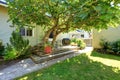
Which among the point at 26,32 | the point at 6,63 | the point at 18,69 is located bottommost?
the point at 18,69

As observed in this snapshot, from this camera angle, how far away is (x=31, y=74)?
8453mm

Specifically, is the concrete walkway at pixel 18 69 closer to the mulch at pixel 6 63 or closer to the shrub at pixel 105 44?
the mulch at pixel 6 63

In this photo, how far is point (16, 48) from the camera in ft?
37.1

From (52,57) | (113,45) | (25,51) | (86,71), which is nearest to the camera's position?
(86,71)

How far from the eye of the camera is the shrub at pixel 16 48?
34.6 feet

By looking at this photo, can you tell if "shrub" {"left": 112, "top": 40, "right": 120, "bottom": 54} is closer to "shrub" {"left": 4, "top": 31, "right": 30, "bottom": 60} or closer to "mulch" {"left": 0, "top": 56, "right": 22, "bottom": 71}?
"shrub" {"left": 4, "top": 31, "right": 30, "bottom": 60}

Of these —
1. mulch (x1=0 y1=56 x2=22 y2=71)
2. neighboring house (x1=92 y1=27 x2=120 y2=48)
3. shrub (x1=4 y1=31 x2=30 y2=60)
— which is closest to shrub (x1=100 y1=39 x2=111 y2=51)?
neighboring house (x1=92 y1=27 x2=120 y2=48)

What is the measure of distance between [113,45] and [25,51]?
9.55 meters

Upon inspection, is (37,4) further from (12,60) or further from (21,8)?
(12,60)

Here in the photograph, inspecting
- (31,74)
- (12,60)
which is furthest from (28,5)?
(31,74)

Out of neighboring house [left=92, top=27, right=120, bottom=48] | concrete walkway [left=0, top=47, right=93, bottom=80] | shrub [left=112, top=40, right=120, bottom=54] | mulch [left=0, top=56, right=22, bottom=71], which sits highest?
neighboring house [left=92, top=27, right=120, bottom=48]

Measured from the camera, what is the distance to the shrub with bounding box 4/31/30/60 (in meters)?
10.6

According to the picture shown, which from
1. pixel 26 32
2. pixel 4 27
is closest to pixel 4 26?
pixel 4 27

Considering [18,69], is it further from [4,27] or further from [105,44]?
[105,44]
